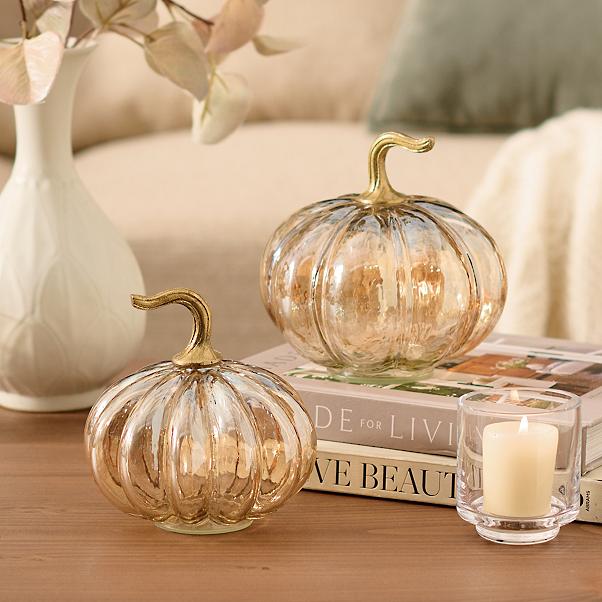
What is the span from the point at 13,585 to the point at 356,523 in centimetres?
21

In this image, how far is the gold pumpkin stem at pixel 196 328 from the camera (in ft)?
2.28

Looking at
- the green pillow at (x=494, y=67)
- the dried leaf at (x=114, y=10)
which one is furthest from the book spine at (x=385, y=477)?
the green pillow at (x=494, y=67)

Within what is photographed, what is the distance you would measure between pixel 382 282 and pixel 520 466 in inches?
6.7

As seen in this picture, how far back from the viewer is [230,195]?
6.17 ft

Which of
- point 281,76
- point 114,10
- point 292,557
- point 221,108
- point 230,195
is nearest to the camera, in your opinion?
point 292,557

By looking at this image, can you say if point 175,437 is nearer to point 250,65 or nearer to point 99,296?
point 99,296

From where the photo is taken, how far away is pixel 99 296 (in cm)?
98

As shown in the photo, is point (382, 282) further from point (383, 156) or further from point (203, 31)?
point (203, 31)

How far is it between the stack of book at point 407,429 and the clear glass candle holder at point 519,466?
2 cm

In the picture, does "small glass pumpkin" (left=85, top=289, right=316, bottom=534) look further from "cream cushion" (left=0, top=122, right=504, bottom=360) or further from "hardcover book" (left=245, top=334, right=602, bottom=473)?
"cream cushion" (left=0, top=122, right=504, bottom=360)

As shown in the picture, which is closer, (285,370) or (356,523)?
(356,523)

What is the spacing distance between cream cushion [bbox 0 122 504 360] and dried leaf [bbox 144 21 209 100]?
0.84 m

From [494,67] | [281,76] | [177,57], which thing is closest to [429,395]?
[177,57]

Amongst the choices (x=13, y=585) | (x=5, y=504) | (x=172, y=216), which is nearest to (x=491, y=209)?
(x=172, y=216)
